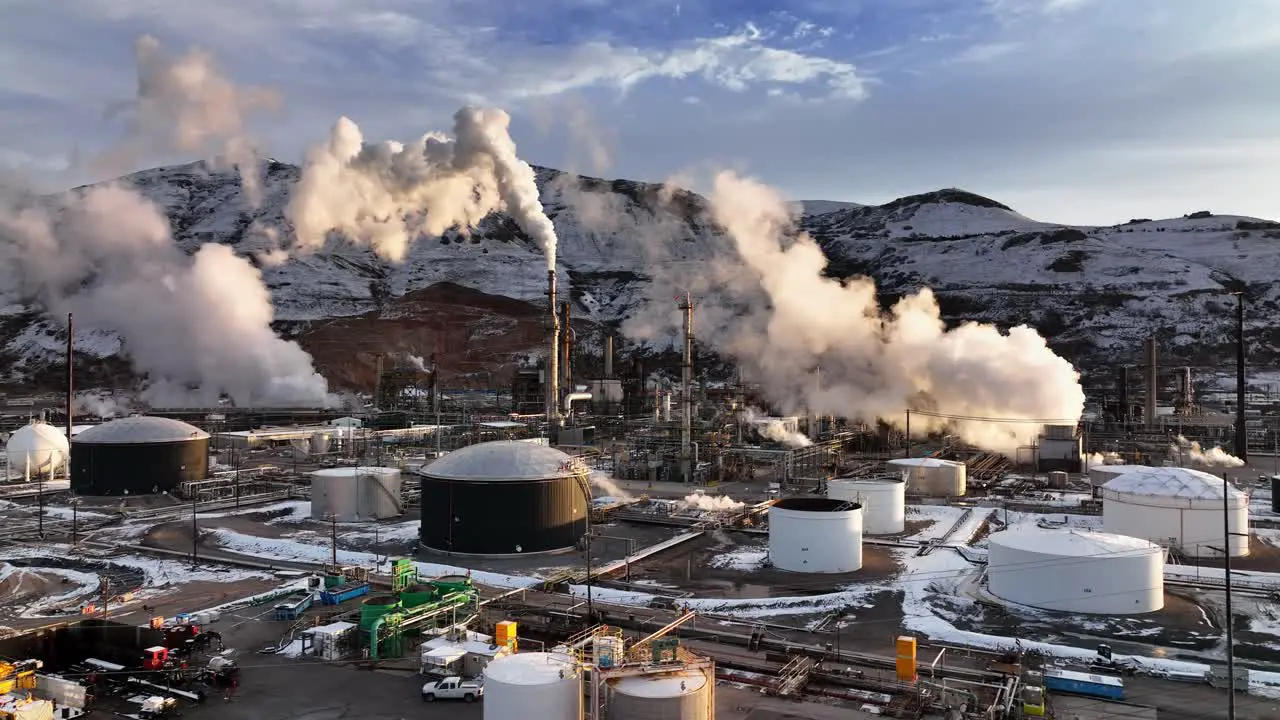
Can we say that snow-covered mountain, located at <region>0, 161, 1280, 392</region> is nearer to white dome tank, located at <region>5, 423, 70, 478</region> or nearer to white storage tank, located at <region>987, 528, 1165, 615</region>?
white dome tank, located at <region>5, 423, 70, 478</region>

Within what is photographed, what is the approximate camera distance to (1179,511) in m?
35.7

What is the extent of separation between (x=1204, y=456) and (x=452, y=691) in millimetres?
59505

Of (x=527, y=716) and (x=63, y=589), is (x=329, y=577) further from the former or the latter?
(x=527, y=716)

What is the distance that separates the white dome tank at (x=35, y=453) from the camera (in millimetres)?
54969

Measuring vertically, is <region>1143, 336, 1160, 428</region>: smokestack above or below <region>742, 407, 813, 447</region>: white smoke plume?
above

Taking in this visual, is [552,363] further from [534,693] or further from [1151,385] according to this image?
[534,693]

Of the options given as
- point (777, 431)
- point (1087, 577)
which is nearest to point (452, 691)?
point (1087, 577)

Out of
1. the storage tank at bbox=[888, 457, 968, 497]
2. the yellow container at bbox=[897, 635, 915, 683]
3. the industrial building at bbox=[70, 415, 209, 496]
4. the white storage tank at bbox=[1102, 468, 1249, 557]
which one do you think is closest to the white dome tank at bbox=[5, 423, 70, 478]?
the industrial building at bbox=[70, 415, 209, 496]

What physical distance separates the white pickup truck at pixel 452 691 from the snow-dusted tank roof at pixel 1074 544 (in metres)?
17.5

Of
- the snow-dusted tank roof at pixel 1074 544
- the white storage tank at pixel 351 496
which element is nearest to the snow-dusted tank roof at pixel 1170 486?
the snow-dusted tank roof at pixel 1074 544

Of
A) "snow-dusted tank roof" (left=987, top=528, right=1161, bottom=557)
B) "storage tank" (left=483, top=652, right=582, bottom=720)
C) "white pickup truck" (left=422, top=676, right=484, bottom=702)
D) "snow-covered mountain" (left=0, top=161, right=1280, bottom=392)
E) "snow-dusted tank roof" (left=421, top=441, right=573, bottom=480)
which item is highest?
"snow-covered mountain" (left=0, top=161, right=1280, bottom=392)

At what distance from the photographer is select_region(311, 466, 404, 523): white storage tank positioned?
4206 centimetres

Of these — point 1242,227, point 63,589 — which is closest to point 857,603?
point 63,589

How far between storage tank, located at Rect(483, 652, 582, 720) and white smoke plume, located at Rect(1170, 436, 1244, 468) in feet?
189
